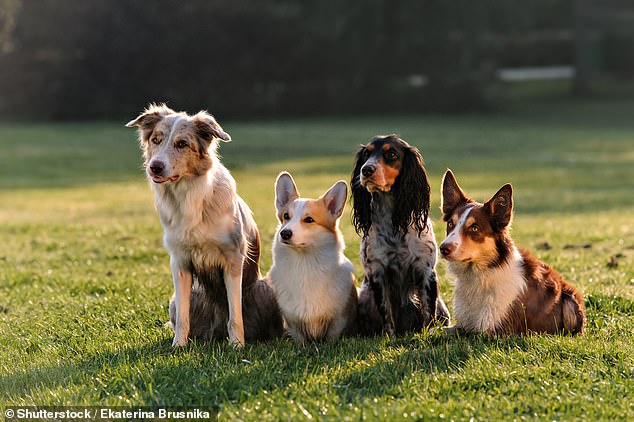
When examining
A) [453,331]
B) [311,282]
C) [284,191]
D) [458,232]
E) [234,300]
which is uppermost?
[284,191]

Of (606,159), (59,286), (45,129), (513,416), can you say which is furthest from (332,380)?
(45,129)

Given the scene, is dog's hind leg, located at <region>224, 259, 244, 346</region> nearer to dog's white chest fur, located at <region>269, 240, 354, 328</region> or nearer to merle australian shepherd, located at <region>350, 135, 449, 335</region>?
dog's white chest fur, located at <region>269, 240, 354, 328</region>

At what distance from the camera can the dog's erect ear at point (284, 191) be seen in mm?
7051

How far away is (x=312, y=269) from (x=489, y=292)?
53.9 inches

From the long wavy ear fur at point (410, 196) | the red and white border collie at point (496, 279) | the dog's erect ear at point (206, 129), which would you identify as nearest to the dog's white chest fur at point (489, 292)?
the red and white border collie at point (496, 279)

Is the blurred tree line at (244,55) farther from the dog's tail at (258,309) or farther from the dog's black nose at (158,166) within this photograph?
the dog's black nose at (158,166)

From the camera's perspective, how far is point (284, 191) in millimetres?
7086

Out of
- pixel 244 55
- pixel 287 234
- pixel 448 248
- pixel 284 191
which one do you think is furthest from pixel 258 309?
pixel 244 55

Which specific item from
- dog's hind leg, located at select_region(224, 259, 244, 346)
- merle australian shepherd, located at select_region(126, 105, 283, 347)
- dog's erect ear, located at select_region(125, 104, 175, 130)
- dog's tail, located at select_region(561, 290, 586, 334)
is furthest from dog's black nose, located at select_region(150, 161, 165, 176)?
dog's tail, located at select_region(561, 290, 586, 334)

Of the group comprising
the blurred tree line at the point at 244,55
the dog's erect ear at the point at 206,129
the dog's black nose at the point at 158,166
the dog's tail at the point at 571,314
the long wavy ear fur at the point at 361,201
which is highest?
the blurred tree line at the point at 244,55

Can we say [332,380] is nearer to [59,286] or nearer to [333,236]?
[333,236]

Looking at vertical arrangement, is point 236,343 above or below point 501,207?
below

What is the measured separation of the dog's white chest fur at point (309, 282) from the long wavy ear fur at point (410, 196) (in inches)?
23.0

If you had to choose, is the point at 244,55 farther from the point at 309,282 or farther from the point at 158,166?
the point at 158,166
